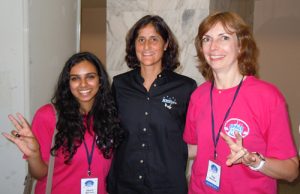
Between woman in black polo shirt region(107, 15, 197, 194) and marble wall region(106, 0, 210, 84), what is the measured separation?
1.50 m

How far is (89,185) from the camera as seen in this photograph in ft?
5.52

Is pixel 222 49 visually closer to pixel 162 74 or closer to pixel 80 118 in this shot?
pixel 162 74

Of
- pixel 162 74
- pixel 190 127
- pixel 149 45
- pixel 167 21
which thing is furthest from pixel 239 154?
pixel 167 21

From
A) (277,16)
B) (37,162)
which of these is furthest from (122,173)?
(277,16)

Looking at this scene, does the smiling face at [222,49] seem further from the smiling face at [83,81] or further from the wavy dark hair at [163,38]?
the smiling face at [83,81]

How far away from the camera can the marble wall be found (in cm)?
337

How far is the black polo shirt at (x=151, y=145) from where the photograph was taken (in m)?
1.87

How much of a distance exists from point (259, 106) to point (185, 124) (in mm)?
729

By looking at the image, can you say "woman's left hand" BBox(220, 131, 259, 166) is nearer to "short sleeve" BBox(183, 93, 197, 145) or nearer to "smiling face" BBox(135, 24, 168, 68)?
"short sleeve" BBox(183, 93, 197, 145)

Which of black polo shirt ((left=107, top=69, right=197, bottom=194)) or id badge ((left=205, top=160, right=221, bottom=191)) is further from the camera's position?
black polo shirt ((left=107, top=69, right=197, bottom=194))

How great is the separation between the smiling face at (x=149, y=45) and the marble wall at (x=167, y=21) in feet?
4.99

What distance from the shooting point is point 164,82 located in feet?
6.57

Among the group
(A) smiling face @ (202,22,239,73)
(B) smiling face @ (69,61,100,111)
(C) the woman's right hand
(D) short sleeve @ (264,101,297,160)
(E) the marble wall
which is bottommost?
(C) the woman's right hand

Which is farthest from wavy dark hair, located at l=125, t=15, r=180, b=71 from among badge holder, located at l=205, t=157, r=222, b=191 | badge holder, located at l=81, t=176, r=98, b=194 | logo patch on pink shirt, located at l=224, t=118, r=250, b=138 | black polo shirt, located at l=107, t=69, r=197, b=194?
badge holder, located at l=81, t=176, r=98, b=194
